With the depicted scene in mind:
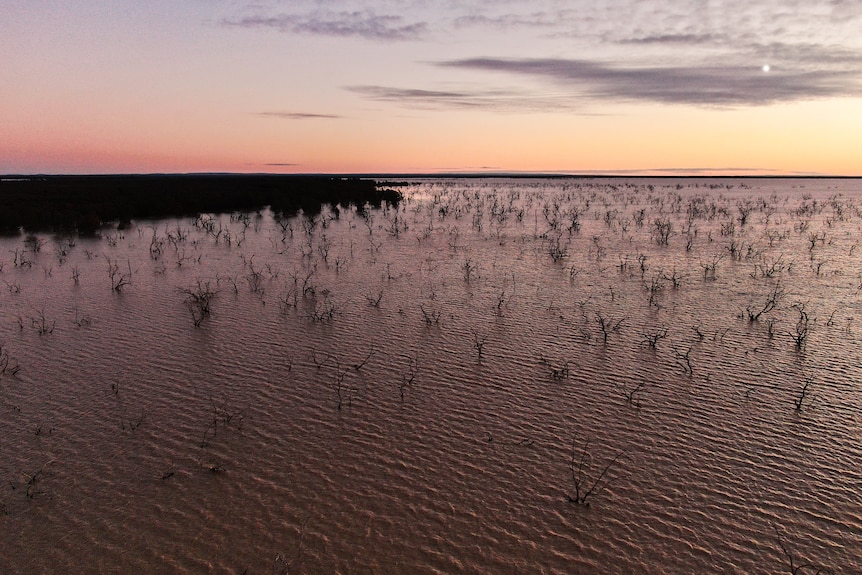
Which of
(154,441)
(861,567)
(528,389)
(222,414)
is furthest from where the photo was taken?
(528,389)

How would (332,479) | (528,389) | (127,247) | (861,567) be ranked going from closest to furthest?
(861,567) < (332,479) < (528,389) < (127,247)

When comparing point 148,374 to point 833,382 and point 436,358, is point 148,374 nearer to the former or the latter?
point 436,358

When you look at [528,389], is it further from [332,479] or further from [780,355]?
[780,355]

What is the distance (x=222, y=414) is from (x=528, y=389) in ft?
12.8

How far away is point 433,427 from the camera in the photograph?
20.0 ft

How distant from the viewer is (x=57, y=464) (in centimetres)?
Answer: 539

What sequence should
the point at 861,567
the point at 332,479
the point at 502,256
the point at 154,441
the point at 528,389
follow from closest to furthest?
the point at 861,567 < the point at 332,479 < the point at 154,441 < the point at 528,389 < the point at 502,256

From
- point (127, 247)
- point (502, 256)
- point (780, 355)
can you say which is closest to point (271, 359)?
point (780, 355)

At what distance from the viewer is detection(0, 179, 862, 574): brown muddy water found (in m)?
4.29

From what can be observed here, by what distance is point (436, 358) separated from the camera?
8.23 meters

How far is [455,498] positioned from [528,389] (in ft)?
8.39

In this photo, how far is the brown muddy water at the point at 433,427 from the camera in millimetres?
4285

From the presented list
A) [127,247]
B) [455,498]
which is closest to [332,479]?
[455,498]

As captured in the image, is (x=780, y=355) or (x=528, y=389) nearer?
(x=528, y=389)
